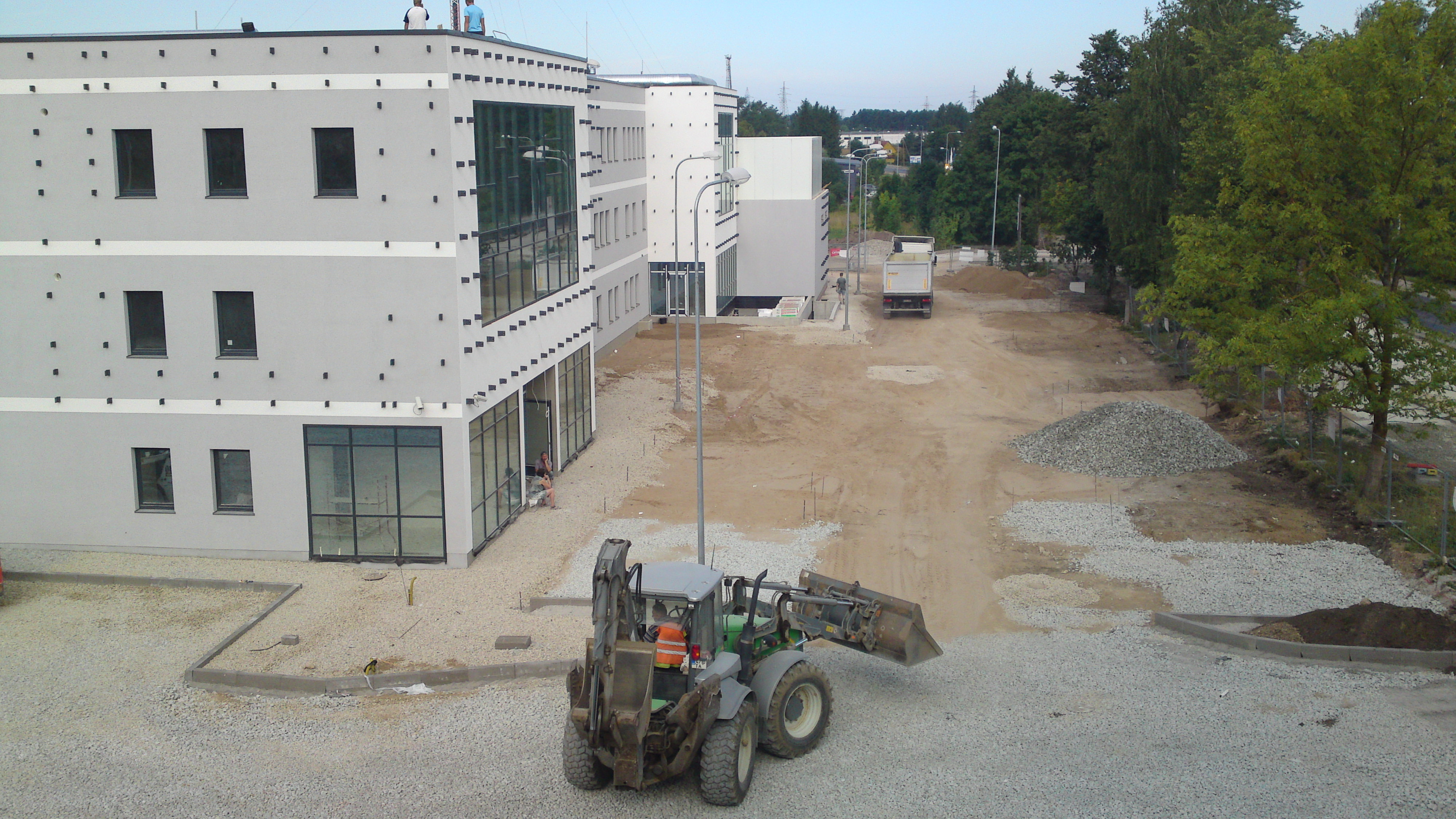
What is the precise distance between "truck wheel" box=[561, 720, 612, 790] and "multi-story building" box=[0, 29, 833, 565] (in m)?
9.51

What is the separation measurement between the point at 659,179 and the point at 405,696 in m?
36.5

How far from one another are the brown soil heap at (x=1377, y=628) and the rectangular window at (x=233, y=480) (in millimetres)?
17012

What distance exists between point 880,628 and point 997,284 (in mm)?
52897

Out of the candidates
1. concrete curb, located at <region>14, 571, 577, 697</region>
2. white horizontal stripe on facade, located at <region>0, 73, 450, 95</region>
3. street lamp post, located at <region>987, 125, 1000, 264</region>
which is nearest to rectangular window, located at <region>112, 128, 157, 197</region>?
white horizontal stripe on facade, located at <region>0, 73, 450, 95</region>

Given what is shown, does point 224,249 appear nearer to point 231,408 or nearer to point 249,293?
point 249,293

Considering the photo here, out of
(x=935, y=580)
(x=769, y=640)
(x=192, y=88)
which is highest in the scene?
(x=192, y=88)

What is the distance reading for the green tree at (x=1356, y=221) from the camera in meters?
21.4

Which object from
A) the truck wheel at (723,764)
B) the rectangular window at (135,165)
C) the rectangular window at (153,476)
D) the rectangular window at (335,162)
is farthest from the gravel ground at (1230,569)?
the rectangular window at (135,165)

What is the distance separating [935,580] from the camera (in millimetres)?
20578

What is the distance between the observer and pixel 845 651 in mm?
16406

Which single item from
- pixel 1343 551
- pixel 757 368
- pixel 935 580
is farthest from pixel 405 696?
pixel 757 368

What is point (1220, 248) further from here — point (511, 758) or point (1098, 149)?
point (1098, 149)

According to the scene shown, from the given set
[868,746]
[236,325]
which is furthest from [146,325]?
[868,746]

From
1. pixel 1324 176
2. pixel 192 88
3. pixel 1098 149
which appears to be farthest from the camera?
pixel 1098 149
